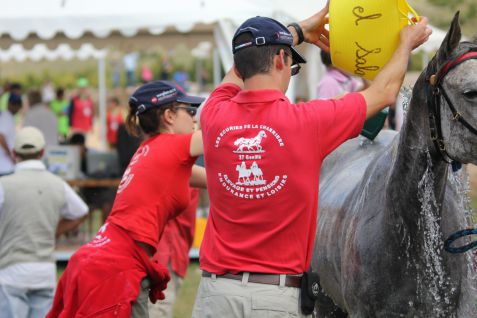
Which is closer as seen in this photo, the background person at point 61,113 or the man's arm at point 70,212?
the man's arm at point 70,212

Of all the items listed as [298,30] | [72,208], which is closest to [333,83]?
[72,208]

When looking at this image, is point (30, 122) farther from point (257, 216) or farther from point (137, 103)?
point (257, 216)

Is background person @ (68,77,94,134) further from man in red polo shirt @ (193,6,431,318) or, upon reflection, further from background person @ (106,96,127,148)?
man in red polo shirt @ (193,6,431,318)

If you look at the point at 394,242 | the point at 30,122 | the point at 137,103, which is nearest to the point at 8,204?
the point at 137,103

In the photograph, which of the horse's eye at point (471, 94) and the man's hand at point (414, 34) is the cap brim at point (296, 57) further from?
the horse's eye at point (471, 94)

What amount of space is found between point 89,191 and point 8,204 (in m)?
7.60

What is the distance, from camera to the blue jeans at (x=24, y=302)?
6.66 metres

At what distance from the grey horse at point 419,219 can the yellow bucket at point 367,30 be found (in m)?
0.21

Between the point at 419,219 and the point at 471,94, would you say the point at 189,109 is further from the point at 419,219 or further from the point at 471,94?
the point at 471,94

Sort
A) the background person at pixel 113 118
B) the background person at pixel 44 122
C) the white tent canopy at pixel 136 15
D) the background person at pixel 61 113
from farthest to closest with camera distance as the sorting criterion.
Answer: the background person at pixel 61 113 → the background person at pixel 113 118 → the background person at pixel 44 122 → the white tent canopy at pixel 136 15

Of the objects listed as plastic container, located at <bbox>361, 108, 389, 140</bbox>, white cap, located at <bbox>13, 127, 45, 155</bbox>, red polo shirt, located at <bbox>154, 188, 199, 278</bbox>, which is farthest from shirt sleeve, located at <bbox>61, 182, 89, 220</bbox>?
plastic container, located at <bbox>361, 108, 389, 140</bbox>

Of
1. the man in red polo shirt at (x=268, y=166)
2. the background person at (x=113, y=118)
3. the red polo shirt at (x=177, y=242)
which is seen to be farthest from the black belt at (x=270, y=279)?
the background person at (x=113, y=118)

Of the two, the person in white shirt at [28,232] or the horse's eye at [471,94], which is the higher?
the horse's eye at [471,94]

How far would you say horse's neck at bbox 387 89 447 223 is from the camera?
408cm
